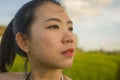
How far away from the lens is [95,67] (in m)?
4.92

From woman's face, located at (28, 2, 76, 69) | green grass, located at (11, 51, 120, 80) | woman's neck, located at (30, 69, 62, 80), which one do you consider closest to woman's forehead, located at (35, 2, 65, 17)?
woman's face, located at (28, 2, 76, 69)

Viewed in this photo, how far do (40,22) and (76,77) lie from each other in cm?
303

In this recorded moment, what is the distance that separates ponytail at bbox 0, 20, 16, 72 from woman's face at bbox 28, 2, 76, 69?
314mm

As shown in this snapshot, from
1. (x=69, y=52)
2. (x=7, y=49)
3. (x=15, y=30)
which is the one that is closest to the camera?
(x=69, y=52)

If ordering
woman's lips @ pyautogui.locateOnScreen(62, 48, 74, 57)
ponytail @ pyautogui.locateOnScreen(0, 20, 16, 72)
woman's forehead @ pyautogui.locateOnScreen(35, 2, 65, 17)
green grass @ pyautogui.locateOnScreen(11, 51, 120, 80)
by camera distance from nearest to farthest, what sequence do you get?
woman's lips @ pyautogui.locateOnScreen(62, 48, 74, 57) → woman's forehead @ pyautogui.locateOnScreen(35, 2, 65, 17) → ponytail @ pyautogui.locateOnScreen(0, 20, 16, 72) → green grass @ pyautogui.locateOnScreen(11, 51, 120, 80)

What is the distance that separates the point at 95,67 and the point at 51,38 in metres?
3.39

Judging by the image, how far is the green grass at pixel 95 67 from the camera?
4.71 m

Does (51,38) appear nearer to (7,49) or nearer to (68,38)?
(68,38)

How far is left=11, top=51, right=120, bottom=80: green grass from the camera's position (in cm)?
471

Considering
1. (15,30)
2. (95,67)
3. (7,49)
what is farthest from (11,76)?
(95,67)

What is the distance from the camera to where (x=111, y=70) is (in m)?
5.00

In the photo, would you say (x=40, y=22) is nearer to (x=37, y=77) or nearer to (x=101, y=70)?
(x=37, y=77)

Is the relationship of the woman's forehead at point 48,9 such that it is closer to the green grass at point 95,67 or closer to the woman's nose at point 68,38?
the woman's nose at point 68,38

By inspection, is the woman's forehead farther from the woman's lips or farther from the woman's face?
the woman's lips
